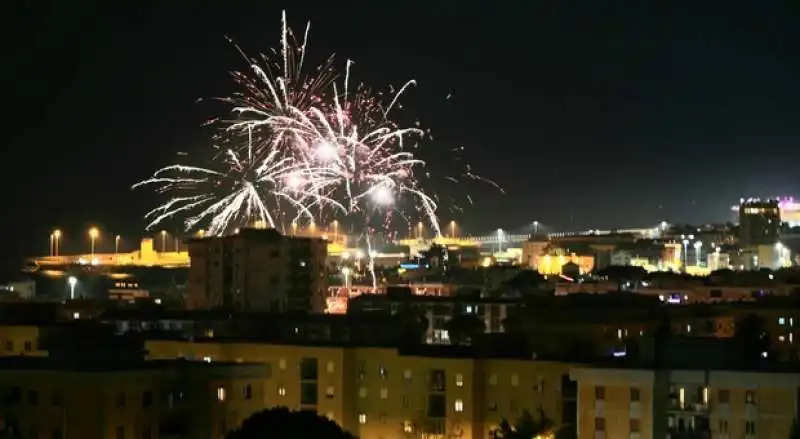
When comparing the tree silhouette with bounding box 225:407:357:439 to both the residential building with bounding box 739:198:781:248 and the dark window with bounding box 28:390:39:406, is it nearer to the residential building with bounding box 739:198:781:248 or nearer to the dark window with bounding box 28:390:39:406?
the dark window with bounding box 28:390:39:406

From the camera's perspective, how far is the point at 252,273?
35.4 metres

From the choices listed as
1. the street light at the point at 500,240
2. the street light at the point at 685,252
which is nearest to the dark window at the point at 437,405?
the street light at the point at 685,252

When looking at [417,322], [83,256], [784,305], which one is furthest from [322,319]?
[83,256]

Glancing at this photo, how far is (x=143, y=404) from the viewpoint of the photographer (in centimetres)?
1619

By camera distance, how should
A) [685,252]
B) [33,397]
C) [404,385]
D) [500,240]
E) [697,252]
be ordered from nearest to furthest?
[33,397] → [404,385] → [685,252] → [697,252] → [500,240]

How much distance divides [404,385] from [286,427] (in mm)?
6206

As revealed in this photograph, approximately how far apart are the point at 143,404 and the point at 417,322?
12.2m

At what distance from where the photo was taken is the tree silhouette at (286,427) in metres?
14.6

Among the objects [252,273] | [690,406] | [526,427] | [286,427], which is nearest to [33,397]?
[286,427]

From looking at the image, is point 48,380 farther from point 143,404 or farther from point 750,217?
point 750,217

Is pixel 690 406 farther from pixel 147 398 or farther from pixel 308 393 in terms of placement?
pixel 308 393

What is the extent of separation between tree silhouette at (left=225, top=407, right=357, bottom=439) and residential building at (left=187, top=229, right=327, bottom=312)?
1984 cm

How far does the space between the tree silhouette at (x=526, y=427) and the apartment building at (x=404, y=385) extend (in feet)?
1.00

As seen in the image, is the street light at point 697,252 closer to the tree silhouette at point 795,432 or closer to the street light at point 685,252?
the street light at point 685,252
